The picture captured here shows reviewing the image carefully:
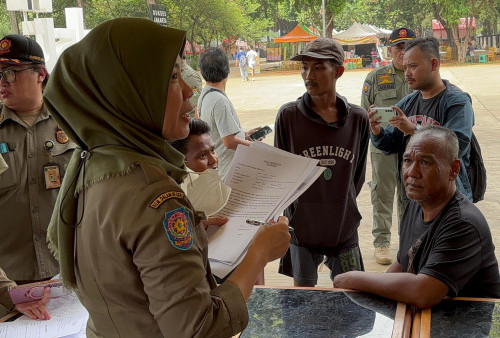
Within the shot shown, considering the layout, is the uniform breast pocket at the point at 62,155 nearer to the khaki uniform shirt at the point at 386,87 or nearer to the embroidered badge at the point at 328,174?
the embroidered badge at the point at 328,174

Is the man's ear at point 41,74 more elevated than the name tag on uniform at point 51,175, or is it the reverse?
the man's ear at point 41,74

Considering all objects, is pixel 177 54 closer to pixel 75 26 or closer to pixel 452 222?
pixel 452 222

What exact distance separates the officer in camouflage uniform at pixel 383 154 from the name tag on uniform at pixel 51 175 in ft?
8.62

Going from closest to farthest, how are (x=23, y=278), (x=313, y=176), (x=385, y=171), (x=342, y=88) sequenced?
(x=313, y=176), (x=23, y=278), (x=385, y=171), (x=342, y=88)

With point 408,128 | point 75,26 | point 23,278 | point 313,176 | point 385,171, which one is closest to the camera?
point 313,176

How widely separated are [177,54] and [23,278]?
5.41 feet

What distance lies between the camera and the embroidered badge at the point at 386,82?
4.25 meters

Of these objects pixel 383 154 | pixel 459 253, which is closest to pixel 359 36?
pixel 383 154

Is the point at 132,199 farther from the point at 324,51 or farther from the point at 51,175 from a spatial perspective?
the point at 324,51

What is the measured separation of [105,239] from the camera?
1017 mm

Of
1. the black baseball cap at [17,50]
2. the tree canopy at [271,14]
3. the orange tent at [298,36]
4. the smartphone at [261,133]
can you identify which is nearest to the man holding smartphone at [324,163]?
the smartphone at [261,133]

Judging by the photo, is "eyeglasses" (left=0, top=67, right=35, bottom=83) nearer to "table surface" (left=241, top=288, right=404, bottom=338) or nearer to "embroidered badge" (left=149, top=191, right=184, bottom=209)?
"table surface" (left=241, top=288, right=404, bottom=338)

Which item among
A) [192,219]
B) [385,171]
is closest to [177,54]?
[192,219]

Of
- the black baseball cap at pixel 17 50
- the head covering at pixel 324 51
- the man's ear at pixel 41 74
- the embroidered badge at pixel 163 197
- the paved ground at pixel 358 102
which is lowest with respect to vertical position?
the paved ground at pixel 358 102
